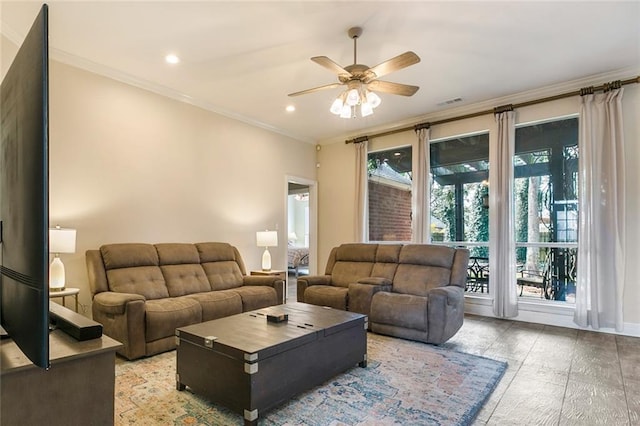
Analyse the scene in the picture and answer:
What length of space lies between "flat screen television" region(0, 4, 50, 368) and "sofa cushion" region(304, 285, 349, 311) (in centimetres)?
349

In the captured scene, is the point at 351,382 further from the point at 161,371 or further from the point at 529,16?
the point at 529,16

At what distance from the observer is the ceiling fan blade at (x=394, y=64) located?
108 inches

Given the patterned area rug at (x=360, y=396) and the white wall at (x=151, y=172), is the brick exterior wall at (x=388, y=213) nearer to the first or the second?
the white wall at (x=151, y=172)

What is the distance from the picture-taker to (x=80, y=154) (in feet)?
12.5

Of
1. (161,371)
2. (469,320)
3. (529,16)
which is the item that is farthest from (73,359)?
(469,320)

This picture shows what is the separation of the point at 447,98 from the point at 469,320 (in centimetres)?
305

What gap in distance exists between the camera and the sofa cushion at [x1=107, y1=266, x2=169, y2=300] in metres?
3.59

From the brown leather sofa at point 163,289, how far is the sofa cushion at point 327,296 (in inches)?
15.0

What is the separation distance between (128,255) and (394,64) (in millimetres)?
3308

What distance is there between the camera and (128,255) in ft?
12.5

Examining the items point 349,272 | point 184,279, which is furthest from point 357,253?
point 184,279

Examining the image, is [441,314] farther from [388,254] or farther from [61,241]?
[61,241]

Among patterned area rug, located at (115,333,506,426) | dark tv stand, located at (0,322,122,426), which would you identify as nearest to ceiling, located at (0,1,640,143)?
dark tv stand, located at (0,322,122,426)

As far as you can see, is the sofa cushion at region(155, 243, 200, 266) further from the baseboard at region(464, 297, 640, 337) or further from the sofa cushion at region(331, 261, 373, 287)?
the baseboard at region(464, 297, 640, 337)
